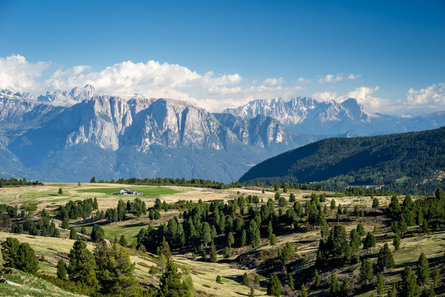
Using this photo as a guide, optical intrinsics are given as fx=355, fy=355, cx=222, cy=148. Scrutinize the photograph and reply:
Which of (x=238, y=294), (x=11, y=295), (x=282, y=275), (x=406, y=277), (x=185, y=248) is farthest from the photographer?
(x=185, y=248)

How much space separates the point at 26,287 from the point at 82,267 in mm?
24886

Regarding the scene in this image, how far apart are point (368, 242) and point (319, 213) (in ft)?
150

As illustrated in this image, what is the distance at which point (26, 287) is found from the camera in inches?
1387

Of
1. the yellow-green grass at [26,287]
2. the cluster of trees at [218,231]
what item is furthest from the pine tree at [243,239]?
the yellow-green grass at [26,287]

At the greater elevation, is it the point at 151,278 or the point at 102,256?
the point at 102,256

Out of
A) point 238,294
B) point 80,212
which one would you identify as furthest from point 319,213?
point 80,212

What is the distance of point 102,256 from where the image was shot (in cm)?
6103

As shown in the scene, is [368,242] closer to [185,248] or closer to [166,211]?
[185,248]

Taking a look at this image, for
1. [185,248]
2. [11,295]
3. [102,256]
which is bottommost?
[185,248]

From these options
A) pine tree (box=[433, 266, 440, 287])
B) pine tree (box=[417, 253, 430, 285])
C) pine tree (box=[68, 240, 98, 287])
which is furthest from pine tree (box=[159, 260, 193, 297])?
pine tree (box=[433, 266, 440, 287])

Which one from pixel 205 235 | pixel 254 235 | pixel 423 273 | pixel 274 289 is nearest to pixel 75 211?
pixel 205 235

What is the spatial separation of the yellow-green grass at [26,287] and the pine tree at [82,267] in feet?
51.0

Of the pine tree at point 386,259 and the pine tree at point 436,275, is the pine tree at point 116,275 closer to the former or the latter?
the pine tree at point 436,275

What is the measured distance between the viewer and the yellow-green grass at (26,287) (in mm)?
31534
